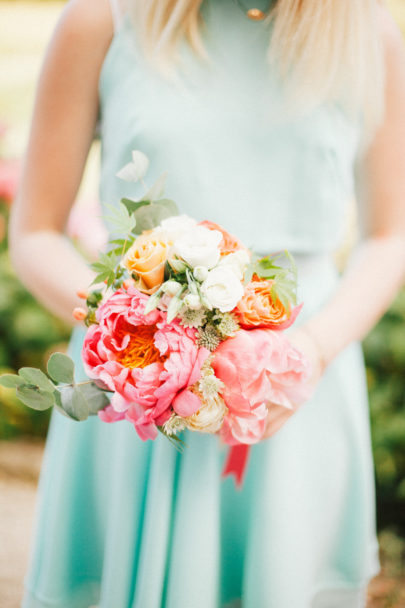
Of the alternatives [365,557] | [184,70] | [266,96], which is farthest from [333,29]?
[365,557]

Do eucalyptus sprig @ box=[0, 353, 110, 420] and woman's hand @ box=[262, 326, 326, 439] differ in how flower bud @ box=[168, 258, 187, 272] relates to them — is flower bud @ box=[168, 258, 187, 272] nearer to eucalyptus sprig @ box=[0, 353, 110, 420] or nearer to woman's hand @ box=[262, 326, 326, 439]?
eucalyptus sprig @ box=[0, 353, 110, 420]

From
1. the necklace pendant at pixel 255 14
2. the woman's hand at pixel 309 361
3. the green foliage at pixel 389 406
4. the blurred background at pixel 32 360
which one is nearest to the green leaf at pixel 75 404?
the woman's hand at pixel 309 361

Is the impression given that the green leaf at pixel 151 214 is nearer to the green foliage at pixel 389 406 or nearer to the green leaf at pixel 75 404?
the green leaf at pixel 75 404

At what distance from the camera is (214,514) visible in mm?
1117

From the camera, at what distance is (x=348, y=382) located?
1.31 m

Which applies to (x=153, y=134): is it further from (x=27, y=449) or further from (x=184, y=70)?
(x=27, y=449)

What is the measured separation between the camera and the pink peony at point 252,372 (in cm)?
Result: 82

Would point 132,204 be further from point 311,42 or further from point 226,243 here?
point 311,42

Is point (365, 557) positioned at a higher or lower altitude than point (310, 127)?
lower

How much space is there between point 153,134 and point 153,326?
0.45 m

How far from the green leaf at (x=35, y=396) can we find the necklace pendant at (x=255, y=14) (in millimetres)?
874

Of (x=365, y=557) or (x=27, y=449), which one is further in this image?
(x=27, y=449)

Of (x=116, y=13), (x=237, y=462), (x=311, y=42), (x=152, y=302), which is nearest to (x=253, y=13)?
(x=311, y=42)

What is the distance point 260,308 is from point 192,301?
11cm
